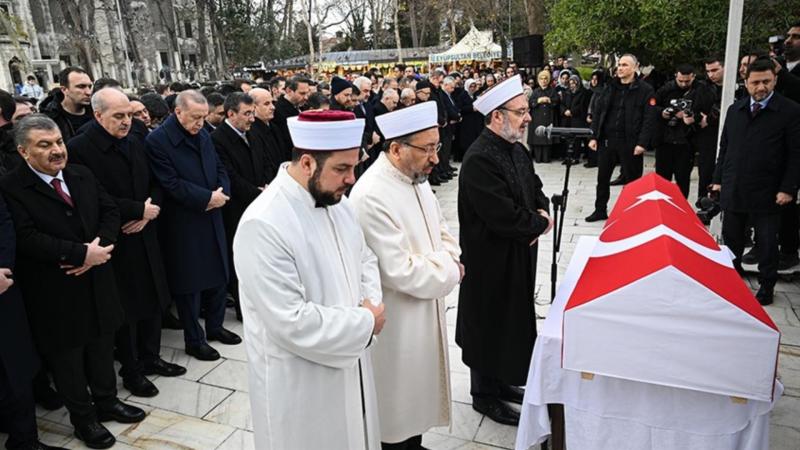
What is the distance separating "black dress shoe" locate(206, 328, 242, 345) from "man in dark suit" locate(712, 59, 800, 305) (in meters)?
4.01

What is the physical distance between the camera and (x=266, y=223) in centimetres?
183

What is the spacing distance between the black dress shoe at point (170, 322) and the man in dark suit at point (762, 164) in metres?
4.55

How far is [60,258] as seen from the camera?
110 inches

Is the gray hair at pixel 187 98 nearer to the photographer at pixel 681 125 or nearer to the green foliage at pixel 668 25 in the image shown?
the photographer at pixel 681 125

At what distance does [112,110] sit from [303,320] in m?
2.28

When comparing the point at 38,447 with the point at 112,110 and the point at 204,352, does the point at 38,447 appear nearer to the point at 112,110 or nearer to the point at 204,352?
the point at 204,352

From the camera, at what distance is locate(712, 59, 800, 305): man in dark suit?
4098 mm

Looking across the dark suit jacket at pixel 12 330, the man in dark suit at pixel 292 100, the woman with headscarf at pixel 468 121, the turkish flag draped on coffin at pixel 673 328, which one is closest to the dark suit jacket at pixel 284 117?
the man in dark suit at pixel 292 100

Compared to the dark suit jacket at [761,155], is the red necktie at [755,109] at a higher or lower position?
higher

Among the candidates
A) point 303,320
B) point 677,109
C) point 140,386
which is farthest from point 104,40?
point 303,320

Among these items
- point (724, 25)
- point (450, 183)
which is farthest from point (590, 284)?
point (724, 25)

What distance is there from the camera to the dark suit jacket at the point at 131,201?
3.37m

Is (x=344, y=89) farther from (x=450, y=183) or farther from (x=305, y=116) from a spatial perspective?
(x=305, y=116)

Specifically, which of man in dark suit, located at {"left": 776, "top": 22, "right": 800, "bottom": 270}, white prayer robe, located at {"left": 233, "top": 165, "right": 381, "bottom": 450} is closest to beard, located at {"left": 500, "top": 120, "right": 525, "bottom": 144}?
white prayer robe, located at {"left": 233, "top": 165, "right": 381, "bottom": 450}
